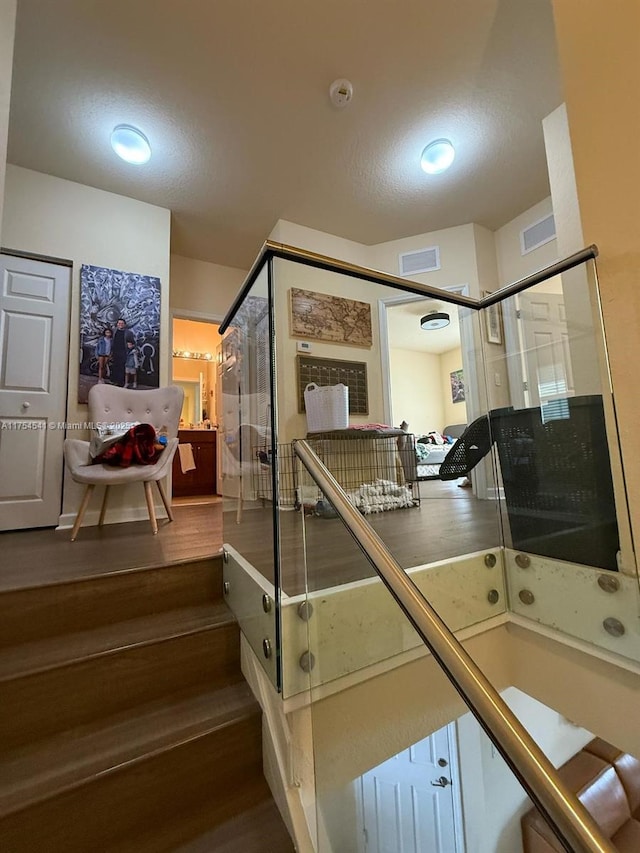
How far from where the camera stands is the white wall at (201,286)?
3619 mm

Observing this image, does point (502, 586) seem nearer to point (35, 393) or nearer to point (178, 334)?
point (35, 393)

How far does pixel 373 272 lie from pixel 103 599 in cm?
164

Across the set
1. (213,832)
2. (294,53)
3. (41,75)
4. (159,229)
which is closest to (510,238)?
(294,53)

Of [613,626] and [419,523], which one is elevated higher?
[419,523]

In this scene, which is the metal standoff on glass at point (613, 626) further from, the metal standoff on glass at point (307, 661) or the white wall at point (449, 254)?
the white wall at point (449, 254)

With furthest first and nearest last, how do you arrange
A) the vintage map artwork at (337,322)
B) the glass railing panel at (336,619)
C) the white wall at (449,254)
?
1. the white wall at (449,254)
2. the vintage map artwork at (337,322)
3. the glass railing panel at (336,619)

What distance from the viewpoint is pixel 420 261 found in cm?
356

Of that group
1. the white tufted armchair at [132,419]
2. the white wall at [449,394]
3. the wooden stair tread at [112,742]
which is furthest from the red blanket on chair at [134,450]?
the white wall at [449,394]

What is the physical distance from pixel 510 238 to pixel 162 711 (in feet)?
14.2

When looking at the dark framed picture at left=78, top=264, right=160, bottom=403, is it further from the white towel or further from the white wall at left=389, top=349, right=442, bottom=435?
the white wall at left=389, top=349, right=442, bottom=435

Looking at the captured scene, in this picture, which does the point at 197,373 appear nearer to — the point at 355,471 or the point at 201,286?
the point at 201,286

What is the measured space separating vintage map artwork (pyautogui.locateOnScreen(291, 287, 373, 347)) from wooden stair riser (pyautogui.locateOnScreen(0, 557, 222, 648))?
1319 millimetres

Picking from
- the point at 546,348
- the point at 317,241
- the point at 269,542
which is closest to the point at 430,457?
the point at 546,348

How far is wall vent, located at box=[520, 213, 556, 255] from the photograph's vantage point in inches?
122
